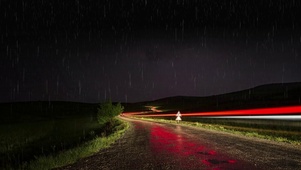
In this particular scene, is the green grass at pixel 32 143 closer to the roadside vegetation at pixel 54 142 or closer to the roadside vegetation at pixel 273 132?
the roadside vegetation at pixel 54 142

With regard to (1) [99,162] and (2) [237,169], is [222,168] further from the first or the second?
(1) [99,162]

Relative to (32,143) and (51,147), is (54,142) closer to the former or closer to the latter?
(32,143)

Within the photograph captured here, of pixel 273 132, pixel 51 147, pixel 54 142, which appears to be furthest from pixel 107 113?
pixel 273 132

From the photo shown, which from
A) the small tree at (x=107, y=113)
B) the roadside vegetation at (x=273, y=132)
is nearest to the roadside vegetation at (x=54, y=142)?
the small tree at (x=107, y=113)

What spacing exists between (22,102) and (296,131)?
205 metres

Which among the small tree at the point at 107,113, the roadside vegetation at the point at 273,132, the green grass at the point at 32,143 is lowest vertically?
the green grass at the point at 32,143

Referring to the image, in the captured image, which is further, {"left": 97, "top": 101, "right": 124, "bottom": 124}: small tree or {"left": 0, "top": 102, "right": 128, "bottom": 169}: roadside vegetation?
{"left": 97, "top": 101, "right": 124, "bottom": 124}: small tree

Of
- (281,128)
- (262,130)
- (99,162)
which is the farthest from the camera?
(262,130)

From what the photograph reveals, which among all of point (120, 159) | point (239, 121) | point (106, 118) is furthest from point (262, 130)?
point (106, 118)

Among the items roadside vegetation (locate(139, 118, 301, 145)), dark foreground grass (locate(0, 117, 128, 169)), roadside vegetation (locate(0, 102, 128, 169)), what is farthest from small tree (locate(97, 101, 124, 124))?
roadside vegetation (locate(139, 118, 301, 145))

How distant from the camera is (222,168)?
632 centimetres

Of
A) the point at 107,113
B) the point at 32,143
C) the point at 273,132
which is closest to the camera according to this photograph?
the point at 273,132

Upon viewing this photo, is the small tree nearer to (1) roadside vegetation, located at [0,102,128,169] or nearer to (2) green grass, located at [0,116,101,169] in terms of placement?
(1) roadside vegetation, located at [0,102,128,169]

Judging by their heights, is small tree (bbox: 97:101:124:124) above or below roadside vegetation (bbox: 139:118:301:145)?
below
